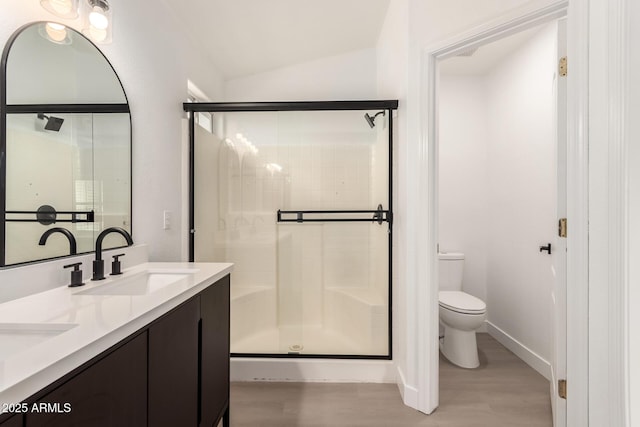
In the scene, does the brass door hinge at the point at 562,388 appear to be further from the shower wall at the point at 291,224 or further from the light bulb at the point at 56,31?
the light bulb at the point at 56,31

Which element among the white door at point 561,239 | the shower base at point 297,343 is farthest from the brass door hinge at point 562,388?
the shower base at point 297,343

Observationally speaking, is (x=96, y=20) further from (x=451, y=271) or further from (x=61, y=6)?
(x=451, y=271)

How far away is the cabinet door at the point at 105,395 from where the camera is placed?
543mm

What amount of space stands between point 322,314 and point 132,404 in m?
1.59

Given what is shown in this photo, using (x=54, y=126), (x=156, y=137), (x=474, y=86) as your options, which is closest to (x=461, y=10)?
(x=474, y=86)

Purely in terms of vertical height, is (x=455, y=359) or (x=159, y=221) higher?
(x=159, y=221)

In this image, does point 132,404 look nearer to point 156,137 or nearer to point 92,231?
point 92,231

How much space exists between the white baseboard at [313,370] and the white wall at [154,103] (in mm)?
922

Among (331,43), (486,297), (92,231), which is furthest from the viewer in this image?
(486,297)

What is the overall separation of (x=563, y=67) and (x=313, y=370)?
225 centimetres

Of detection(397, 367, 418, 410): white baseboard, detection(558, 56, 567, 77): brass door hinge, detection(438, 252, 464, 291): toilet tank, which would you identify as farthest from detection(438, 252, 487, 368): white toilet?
detection(558, 56, 567, 77): brass door hinge

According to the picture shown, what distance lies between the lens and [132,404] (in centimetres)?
75

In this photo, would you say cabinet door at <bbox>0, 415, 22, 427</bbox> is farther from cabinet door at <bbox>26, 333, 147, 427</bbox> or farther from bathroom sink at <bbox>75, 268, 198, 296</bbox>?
bathroom sink at <bbox>75, 268, 198, 296</bbox>

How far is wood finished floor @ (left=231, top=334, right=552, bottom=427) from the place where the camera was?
162cm
